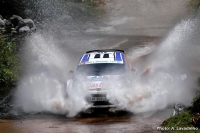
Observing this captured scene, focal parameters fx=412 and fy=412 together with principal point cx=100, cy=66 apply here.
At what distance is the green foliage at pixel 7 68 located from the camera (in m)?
17.5

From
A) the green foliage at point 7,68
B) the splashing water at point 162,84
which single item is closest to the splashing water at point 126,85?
the splashing water at point 162,84

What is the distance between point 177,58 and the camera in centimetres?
2127

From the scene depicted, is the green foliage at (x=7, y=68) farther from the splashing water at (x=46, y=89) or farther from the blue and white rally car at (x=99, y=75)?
the blue and white rally car at (x=99, y=75)

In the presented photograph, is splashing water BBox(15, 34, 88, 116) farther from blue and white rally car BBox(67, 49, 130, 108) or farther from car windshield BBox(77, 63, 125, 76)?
car windshield BBox(77, 63, 125, 76)

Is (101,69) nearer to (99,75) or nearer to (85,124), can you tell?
(99,75)

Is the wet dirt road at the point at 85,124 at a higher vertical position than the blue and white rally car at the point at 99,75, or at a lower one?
lower

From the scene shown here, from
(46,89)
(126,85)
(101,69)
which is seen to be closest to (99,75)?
(101,69)

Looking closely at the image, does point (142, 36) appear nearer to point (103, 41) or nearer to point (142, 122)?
point (103, 41)

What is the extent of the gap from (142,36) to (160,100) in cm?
1504

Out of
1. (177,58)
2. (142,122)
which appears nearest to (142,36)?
(177,58)

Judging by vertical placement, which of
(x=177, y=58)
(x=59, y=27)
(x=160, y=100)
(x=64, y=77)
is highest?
(x=59, y=27)

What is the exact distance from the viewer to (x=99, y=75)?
13.4m

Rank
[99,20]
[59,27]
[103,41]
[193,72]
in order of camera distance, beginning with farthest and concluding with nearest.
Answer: [99,20]
[59,27]
[103,41]
[193,72]

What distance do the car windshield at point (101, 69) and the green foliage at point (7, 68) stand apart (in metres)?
4.49
